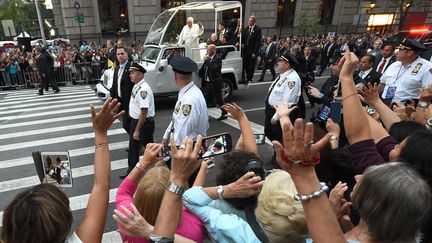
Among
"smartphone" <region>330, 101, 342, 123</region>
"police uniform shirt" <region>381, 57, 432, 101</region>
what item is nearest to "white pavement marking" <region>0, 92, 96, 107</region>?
"smartphone" <region>330, 101, 342, 123</region>

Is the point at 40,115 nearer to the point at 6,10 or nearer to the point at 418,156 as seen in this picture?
the point at 418,156

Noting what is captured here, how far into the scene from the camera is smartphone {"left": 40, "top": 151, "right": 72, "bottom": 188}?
6.76ft

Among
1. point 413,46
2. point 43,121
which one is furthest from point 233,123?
point 43,121

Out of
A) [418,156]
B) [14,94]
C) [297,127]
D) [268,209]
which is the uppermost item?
[297,127]

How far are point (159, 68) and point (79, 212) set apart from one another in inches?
213

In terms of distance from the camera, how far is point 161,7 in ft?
81.3

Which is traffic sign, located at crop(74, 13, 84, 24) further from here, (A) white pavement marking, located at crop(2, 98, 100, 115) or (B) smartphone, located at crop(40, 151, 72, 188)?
(B) smartphone, located at crop(40, 151, 72, 188)

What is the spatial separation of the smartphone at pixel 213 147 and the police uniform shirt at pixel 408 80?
4.05 metres

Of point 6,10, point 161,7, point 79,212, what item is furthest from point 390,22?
point 6,10

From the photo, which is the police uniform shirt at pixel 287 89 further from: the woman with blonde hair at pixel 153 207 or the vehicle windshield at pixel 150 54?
the vehicle windshield at pixel 150 54

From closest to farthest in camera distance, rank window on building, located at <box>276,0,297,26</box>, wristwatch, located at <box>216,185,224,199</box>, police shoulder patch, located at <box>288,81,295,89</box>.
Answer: wristwatch, located at <box>216,185,224,199</box> → police shoulder patch, located at <box>288,81,295,89</box> → window on building, located at <box>276,0,297,26</box>

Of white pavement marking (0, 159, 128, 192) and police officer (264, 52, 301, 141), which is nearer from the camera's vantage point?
police officer (264, 52, 301, 141)

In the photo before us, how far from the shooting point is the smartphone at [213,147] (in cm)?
198

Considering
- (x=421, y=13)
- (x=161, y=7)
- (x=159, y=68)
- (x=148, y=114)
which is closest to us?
(x=148, y=114)
